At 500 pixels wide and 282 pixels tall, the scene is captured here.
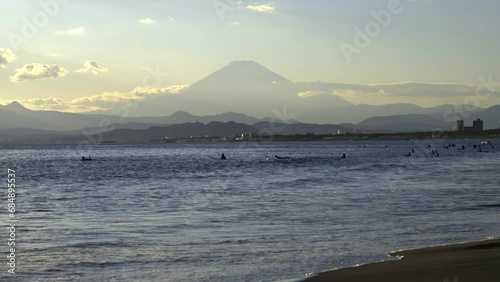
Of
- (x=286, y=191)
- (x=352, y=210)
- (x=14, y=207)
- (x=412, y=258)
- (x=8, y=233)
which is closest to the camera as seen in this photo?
(x=412, y=258)

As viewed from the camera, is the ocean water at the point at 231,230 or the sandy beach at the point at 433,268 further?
the ocean water at the point at 231,230

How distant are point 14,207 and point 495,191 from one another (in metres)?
25.3

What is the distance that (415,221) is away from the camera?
81.2ft

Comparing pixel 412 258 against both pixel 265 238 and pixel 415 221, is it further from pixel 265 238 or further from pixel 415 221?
pixel 415 221

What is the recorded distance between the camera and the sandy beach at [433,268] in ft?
45.2

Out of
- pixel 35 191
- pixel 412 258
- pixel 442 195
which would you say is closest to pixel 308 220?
pixel 412 258

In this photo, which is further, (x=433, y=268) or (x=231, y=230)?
(x=231, y=230)

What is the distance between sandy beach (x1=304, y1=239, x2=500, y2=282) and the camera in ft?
45.2

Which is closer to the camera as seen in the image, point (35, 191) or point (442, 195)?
point (442, 195)

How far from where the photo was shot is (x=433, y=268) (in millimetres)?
14820

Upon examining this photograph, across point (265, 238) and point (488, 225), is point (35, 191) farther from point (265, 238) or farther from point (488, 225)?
point (488, 225)

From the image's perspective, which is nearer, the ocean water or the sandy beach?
the sandy beach

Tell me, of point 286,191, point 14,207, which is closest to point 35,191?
point 14,207

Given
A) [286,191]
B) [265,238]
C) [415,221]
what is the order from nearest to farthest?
[265,238] < [415,221] < [286,191]
